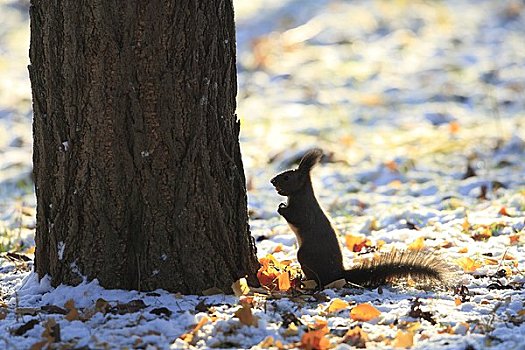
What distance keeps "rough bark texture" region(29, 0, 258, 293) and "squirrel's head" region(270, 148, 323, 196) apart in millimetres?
621

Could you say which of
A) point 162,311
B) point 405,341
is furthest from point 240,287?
point 405,341

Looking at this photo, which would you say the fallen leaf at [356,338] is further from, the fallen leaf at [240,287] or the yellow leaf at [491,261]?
the yellow leaf at [491,261]

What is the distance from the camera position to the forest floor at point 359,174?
361 cm

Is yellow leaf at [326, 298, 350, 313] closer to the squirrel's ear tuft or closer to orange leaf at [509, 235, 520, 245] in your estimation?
the squirrel's ear tuft

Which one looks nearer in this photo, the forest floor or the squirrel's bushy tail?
the forest floor

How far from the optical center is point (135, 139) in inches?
155

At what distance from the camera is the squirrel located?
4.37 m

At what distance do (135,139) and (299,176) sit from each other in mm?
1144

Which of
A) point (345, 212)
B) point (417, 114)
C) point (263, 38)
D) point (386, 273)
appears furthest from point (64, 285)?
point (263, 38)

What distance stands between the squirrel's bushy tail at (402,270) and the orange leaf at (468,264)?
0.38 metres

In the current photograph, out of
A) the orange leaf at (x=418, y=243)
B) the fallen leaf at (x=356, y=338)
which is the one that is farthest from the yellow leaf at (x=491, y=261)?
the fallen leaf at (x=356, y=338)

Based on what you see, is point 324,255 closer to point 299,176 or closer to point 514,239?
point 299,176

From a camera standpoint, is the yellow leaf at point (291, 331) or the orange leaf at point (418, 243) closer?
the yellow leaf at point (291, 331)

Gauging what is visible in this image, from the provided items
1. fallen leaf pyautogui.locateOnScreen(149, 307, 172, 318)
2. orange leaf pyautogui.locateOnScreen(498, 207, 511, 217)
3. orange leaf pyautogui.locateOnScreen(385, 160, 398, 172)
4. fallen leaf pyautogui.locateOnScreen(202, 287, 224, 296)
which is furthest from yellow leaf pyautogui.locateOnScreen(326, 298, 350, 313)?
orange leaf pyautogui.locateOnScreen(385, 160, 398, 172)
